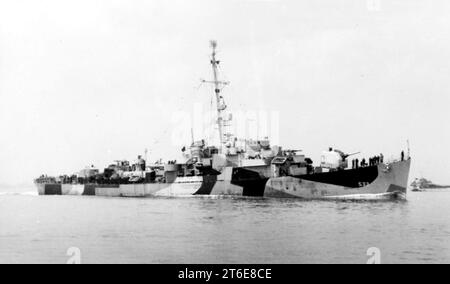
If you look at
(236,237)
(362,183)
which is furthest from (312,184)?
(236,237)

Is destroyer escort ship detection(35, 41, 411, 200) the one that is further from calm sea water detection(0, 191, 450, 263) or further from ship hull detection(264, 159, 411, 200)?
calm sea water detection(0, 191, 450, 263)

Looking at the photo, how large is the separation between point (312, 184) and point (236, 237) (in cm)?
1521

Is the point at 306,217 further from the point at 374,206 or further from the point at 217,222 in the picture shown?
the point at 374,206

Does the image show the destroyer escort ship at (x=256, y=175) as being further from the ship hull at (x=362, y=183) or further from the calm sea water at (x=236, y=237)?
the calm sea water at (x=236, y=237)

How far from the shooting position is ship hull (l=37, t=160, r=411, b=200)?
29016mm

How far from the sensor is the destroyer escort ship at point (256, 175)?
1150 inches

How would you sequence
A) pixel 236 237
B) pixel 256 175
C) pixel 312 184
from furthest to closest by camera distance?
pixel 256 175, pixel 312 184, pixel 236 237

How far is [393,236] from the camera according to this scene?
16.1 meters

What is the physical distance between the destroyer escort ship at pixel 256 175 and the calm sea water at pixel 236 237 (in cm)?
487

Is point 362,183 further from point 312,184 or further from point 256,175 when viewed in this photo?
point 256,175

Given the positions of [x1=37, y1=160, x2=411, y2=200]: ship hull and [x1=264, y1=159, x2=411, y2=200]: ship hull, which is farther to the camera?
[x1=37, y1=160, x2=411, y2=200]: ship hull

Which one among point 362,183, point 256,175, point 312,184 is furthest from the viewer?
point 256,175

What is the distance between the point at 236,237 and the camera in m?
15.8

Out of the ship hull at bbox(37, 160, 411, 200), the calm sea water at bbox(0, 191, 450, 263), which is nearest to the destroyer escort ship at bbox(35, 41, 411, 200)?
the ship hull at bbox(37, 160, 411, 200)
